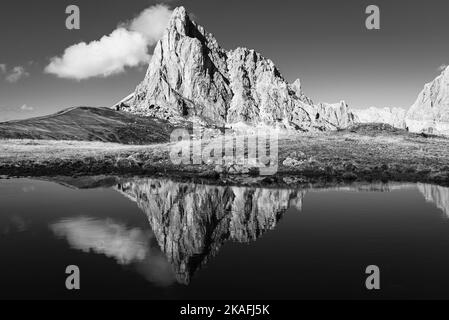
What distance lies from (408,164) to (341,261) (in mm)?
38526

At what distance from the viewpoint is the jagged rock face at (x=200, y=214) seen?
20781mm

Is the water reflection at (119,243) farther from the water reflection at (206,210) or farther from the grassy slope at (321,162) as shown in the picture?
the grassy slope at (321,162)

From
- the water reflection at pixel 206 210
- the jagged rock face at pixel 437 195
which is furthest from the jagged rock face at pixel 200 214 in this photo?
the jagged rock face at pixel 437 195

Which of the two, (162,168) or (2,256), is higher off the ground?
(162,168)

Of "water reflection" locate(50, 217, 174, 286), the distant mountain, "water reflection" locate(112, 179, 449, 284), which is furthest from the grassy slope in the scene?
the distant mountain

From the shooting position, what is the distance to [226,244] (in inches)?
859

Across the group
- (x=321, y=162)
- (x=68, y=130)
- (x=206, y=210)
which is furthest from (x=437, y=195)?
(x=68, y=130)

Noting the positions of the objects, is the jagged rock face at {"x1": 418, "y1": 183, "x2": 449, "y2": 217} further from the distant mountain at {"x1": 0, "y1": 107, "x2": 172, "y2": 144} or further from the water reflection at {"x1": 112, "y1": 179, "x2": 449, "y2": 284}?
the distant mountain at {"x1": 0, "y1": 107, "x2": 172, "y2": 144}

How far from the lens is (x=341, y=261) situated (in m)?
19.0

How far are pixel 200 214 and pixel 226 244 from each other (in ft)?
24.6

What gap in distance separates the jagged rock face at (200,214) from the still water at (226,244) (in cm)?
10
